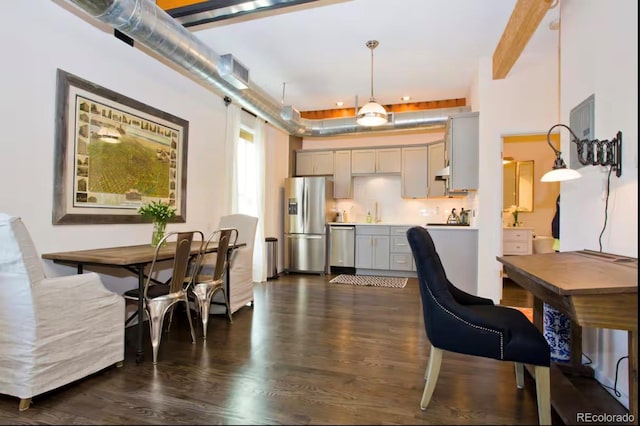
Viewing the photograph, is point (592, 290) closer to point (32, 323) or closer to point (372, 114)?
point (32, 323)

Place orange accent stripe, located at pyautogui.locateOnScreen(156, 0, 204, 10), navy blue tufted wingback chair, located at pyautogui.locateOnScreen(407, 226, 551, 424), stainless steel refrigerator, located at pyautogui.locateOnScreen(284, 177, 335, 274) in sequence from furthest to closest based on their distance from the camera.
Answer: stainless steel refrigerator, located at pyautogui.locateOnScreen(284, 177, 335, 274) < orange accent stripe, located at pyautogui.locateOnScreen(156, 0, 204, 10) < navy blue tufted wingback chair, located at pyautogui.locateOnScreen(407, 226, 551, 424)

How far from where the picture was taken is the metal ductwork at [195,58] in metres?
2.46

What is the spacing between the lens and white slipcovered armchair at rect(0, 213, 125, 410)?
1.91 metres

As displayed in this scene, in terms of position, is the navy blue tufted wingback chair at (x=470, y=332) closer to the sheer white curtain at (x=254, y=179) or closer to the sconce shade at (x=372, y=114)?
the sconce shade at (x=372, y=114)

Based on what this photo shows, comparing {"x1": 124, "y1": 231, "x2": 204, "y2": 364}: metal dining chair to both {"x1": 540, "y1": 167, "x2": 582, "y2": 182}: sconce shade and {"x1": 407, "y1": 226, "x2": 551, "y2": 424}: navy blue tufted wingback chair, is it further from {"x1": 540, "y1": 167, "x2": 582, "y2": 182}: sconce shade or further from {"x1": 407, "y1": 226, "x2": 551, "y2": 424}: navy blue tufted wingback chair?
{"x1": 540, "y1": 167, "x2": 582, "y2": 182}: sconce shade

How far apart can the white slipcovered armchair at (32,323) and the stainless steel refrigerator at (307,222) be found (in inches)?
169

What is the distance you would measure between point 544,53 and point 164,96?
444cm

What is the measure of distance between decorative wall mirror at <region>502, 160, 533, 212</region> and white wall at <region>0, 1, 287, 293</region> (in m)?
5.71

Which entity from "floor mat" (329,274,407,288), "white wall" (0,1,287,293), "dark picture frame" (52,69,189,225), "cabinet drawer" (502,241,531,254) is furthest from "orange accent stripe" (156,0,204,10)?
"cabinet drawer" (502,241,531,254)

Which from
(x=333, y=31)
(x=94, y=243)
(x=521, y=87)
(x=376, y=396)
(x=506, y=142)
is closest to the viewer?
(x=376, y=396)

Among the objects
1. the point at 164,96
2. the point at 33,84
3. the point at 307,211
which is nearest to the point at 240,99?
the point at 164,96

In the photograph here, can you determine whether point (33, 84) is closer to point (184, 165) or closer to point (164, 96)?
point (164, 96)

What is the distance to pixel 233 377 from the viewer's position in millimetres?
2271

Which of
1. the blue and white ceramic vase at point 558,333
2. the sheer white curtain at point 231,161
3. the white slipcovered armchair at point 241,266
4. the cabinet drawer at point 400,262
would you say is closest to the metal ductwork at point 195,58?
the sheer white curtain at point 231,161
